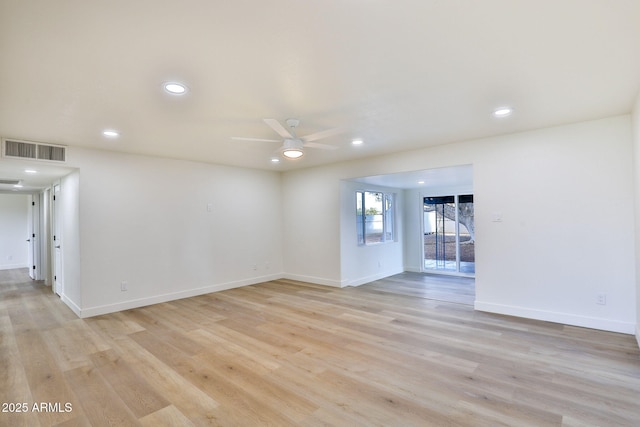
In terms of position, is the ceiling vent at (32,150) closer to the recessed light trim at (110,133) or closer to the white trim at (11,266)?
the recessed light trim at (110,133)

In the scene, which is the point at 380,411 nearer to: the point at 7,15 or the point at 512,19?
the point at 512,19

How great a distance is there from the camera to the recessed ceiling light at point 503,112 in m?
3.27

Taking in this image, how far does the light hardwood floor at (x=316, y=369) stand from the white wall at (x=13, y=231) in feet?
21.6

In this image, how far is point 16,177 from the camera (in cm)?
558

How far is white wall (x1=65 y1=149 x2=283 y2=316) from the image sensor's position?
4.62m

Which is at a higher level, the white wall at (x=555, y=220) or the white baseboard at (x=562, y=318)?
the white wall at (x=555, y=220)

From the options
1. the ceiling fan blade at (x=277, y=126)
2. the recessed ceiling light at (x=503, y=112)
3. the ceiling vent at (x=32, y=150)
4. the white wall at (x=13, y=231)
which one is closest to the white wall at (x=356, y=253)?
the ceiling fan blade at (x=277, y=126)

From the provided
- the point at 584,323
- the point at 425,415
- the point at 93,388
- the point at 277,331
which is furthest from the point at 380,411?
the point at 584,323

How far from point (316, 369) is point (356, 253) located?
3.79 meters

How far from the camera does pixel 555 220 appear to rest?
154 inches

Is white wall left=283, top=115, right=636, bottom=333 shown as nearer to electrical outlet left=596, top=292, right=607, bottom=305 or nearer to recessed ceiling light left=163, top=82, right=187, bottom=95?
electrical outlet left=596, top=292, right=607, bottom=305

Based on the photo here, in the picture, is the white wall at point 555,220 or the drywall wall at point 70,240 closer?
the white wall at point 555,220

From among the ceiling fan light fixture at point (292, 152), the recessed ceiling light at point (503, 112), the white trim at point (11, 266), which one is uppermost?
the recessed ceiling light at point (503, 112)

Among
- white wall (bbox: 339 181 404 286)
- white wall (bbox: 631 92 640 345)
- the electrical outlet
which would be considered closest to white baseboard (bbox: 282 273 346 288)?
white wall (bbox: 339 181 404 286)
